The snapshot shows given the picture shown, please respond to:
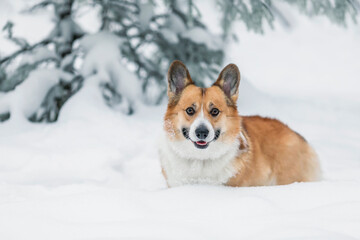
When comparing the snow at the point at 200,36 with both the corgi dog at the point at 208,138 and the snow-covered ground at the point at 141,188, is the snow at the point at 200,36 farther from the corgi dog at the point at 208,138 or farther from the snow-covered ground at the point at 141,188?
the corgi dog at the point at 208,138

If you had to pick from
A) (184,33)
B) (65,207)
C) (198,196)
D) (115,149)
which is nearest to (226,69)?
(198,196)

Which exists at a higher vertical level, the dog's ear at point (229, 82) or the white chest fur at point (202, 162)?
the dog's ear at point (229, 82)

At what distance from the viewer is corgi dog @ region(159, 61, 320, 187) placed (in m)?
2.93

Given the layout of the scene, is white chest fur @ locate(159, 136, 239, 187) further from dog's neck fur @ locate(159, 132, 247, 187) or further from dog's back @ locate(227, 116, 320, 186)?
dog's back @ locate(227, 116, 320, 186)

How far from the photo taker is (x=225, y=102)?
3.10 m

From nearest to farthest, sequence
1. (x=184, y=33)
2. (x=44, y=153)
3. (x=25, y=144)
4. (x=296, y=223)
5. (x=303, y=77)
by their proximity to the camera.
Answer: (x=296, y=223) → (x=44, y=153) → (x=25, y=144) → (x=184, y=33) → (x=303, y=77)

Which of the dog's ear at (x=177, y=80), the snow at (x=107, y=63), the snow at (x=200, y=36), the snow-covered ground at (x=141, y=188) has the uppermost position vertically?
the snow at (x=200, y=36)

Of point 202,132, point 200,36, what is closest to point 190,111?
point 202,132

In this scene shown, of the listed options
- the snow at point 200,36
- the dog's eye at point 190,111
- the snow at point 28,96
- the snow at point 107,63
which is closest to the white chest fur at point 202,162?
the dog's eye at point 190,111

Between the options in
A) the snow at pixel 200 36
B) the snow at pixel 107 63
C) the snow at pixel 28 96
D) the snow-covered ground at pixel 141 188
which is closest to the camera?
the snow-covered ground at pixel 141 188

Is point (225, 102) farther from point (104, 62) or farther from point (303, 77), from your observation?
point (303, 77)

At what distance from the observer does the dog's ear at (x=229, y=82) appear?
3.12m

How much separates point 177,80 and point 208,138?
2.21 ft

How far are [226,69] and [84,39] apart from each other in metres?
3.93
